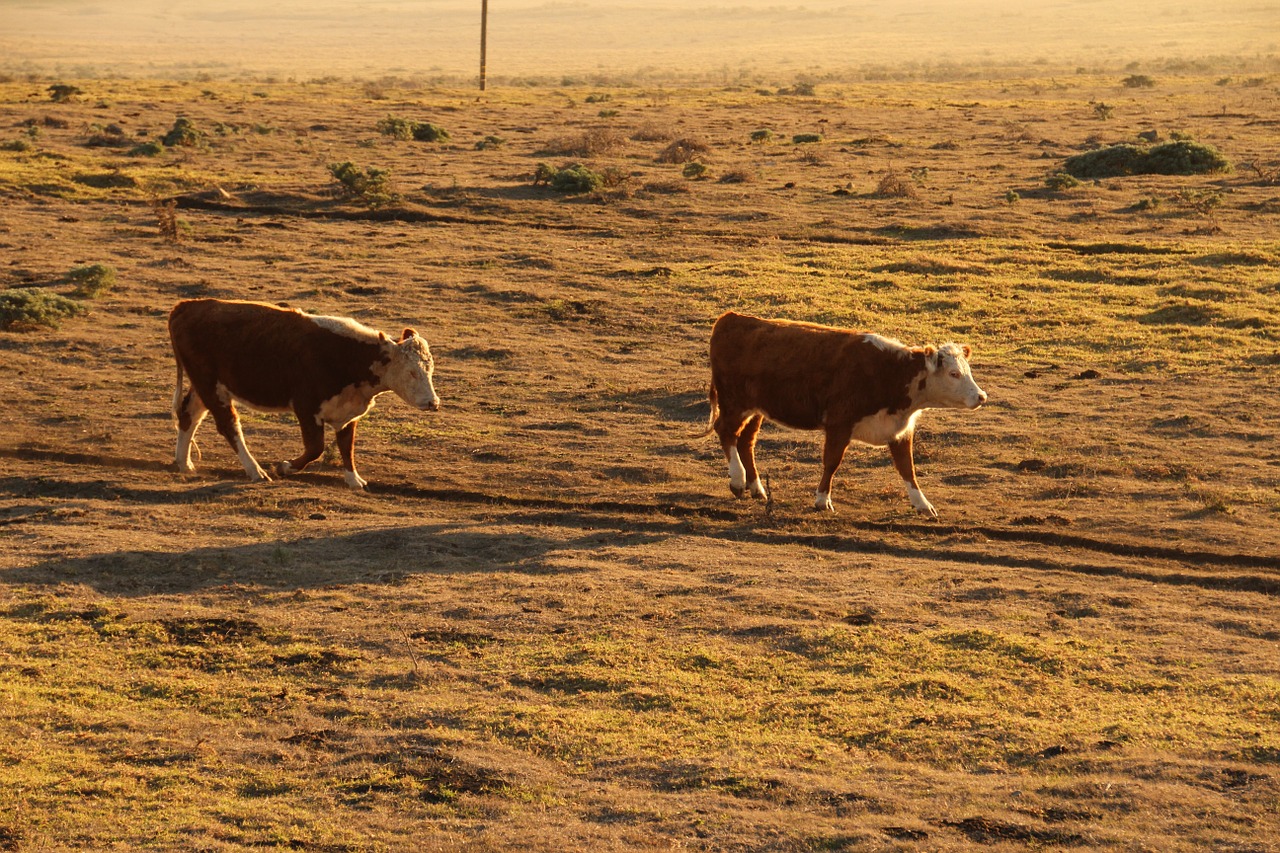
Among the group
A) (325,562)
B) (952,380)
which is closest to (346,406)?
(325,562)

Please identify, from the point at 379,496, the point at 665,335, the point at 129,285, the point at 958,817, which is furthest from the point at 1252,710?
the point at 129,285

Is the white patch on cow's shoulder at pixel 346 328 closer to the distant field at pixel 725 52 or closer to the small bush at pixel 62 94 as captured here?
the small bush at pixel 62 94

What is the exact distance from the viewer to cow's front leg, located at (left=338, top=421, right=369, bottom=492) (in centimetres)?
1488

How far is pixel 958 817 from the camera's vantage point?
8.39 m

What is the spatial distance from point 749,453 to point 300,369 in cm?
442

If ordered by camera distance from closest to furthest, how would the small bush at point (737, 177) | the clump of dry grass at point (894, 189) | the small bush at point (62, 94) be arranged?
the clump of dry grass at point (894, 189) → the small bush at point (737, 177) → the small bush at point (62, 94)

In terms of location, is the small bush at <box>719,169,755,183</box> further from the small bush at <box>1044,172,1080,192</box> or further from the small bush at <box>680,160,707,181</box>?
the small bush at <box>1044,172,1080,192</box>

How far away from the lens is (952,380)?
13.9 meters

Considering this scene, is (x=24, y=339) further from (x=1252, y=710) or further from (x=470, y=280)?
(x=1252, y=710)

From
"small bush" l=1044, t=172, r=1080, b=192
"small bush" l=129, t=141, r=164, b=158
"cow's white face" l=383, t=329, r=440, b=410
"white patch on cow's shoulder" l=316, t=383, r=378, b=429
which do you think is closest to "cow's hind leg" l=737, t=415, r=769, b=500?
"cow's white face" l=383, t=329, r=440, b=410

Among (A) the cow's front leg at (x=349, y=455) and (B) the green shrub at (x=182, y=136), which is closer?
(A) the cow's front leg at (x=349, y=455)

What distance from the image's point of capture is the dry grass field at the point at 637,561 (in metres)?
8.69

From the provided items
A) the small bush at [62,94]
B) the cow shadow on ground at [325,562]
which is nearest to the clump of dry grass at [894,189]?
the cow shadow on ground at [325,562]

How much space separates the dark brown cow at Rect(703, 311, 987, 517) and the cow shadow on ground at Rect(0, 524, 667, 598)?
1.80m
